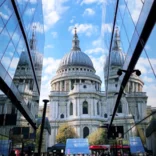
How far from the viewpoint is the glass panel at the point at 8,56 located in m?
10.5

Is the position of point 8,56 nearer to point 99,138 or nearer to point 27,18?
point 27,18

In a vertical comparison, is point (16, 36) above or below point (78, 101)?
below

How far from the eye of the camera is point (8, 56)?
1112cm

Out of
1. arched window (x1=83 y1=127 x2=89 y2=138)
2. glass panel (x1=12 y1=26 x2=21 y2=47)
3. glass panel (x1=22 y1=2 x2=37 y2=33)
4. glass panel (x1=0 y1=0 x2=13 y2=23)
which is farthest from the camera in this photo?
arched window (x1=83 y1=127 x2=89 y2=138)

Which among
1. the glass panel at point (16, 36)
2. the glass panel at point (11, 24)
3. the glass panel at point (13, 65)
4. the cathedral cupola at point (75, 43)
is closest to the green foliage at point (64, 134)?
the cathedral cupola at point (75, 43)

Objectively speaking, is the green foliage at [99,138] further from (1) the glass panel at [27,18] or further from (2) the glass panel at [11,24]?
(2) the glass panel at [11,24]

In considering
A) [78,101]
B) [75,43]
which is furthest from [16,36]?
[75,43]

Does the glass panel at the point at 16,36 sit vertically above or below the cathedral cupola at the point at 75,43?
below

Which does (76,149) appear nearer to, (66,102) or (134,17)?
(134,17)

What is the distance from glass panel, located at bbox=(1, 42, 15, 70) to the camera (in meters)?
10.5

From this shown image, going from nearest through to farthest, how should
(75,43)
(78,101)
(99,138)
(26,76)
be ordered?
(26,76)
(99,138)
(78,101)
(75,43)

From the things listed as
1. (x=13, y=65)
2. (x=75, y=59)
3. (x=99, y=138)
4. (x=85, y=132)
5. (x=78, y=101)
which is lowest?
(x=99, y=138)

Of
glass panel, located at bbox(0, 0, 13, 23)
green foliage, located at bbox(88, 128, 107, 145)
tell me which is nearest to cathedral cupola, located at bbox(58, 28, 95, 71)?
green foliage, located at bbox(88, 128, 107, 145)

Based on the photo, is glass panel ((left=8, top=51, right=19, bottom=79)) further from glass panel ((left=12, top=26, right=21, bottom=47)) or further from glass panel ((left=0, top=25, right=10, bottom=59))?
glass panel ((left=0, top=25, right=10, bottom=59))
